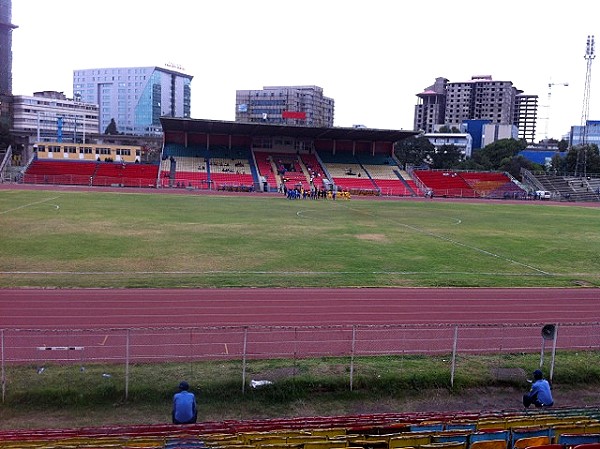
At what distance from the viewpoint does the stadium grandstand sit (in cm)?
6950

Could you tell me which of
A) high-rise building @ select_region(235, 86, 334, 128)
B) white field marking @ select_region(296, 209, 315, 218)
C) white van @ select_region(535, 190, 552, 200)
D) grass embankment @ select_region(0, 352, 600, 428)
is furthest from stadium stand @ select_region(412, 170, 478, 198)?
high-rise building @ select_region(235, 86, 334, 128)

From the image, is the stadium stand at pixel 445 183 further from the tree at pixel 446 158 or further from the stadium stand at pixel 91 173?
the stadium stand at pixel 91 173

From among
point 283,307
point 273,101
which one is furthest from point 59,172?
point 273,101

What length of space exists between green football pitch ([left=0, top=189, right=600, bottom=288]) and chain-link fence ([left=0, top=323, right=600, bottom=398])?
18.4ft

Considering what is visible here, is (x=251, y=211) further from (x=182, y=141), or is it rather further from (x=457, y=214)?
(x=182, y=141)

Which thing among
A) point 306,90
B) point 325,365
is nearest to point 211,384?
point 325,365

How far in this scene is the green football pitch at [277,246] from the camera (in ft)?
68.9

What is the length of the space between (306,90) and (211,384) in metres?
174

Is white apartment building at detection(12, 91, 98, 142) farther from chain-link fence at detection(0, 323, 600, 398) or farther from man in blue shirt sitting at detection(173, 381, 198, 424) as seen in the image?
man in blue shirt sitting at detection(173, 381, 198, 424)

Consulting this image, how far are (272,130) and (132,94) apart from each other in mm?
113337

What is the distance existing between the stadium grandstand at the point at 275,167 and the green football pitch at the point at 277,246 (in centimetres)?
2094

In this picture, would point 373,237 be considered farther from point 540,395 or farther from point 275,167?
point 275,167

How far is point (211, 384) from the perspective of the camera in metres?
11.0

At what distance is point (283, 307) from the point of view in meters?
16.6
